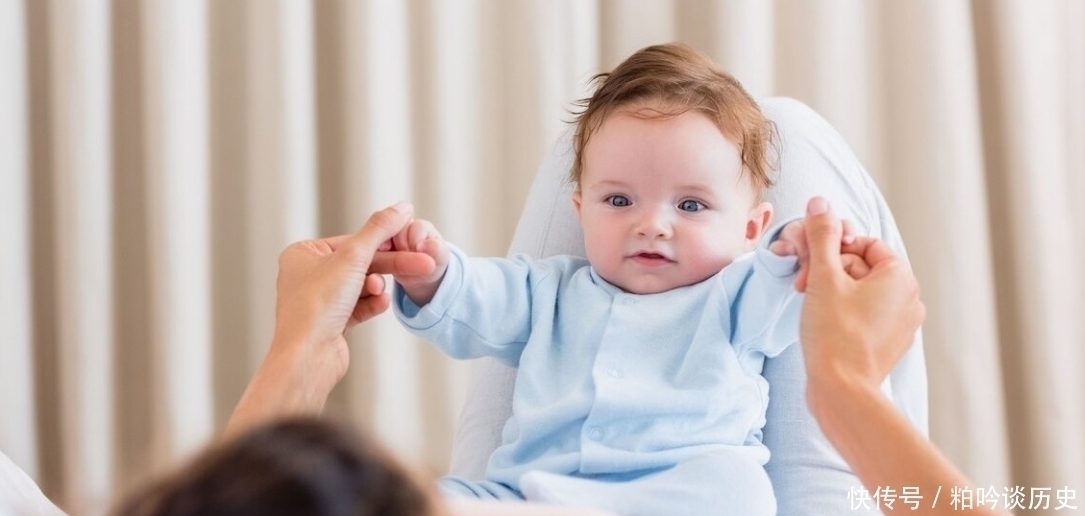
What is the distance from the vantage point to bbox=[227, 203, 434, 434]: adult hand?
1301 millimetres

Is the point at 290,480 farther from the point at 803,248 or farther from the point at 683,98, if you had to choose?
the point at 683,98

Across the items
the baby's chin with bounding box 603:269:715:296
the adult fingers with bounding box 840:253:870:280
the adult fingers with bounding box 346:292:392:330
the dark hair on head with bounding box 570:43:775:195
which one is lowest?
the adult fingers with bounding box 346:292:392:330

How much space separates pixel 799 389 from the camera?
149cm

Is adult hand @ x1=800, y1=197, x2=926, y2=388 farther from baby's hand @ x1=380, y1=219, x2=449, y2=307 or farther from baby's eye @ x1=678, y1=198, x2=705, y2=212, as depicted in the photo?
baby's hand @ x1=380, y1=219, x2=449, y2=307

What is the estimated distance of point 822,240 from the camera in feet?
4.11

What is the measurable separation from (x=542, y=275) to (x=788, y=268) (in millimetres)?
361

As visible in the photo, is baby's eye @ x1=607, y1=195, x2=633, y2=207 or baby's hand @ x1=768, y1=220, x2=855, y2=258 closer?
baby's hand @ x1=768, y1=220, x2=855, y2=258

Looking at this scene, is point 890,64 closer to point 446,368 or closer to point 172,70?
point 446,368

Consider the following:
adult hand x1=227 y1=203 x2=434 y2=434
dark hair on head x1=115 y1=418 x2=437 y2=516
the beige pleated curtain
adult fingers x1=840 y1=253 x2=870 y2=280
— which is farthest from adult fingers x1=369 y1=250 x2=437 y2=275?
the beige pleated curtain

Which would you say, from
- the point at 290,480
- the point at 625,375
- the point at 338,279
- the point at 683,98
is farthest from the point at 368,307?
the point at 290,480

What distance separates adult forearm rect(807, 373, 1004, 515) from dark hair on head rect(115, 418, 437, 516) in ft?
1.91

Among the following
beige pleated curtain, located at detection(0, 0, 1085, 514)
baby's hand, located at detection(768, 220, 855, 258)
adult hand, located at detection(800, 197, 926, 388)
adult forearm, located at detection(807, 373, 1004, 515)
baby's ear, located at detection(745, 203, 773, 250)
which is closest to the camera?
adult forearm, located at detection(807, 373, 1004, 515)

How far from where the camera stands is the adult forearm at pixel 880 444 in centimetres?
103

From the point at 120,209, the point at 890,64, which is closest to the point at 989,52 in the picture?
the point at 890,64
